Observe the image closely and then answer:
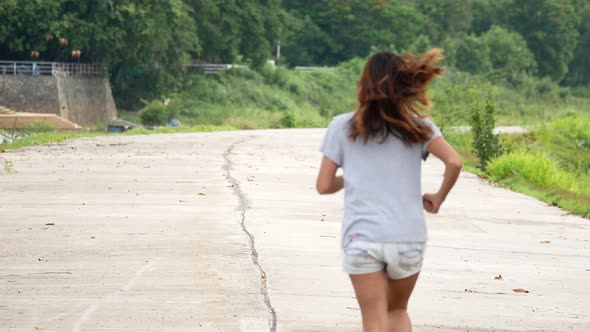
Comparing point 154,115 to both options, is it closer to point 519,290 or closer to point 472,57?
point 472,57

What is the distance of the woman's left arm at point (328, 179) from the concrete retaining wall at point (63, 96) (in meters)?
57.6

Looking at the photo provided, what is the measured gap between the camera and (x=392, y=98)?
18.4 ft

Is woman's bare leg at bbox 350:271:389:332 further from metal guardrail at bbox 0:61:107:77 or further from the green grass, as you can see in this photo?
metal guardrail at bbox 0:61:107:77

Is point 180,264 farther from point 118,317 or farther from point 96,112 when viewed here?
point 96,112

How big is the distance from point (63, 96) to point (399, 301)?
59.2 m

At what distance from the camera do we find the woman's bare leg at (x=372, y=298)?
555 centimetres

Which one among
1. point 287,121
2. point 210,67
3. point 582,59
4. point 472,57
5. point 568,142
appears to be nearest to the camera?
point 568,142

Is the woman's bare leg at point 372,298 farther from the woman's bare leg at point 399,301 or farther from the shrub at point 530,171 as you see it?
the shrub at point 530,171

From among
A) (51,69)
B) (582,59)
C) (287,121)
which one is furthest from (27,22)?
(582,59)

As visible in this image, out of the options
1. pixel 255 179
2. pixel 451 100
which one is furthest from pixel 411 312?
pixel 451 100

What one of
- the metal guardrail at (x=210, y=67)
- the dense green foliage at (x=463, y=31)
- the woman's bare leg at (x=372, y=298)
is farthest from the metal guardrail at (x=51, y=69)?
the woman's bare leg at (x=372, y=298)

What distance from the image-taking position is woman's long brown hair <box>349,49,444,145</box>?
5.59 meters

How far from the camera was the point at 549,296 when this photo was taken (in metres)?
9.84

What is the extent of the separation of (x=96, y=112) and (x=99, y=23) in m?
6.61
